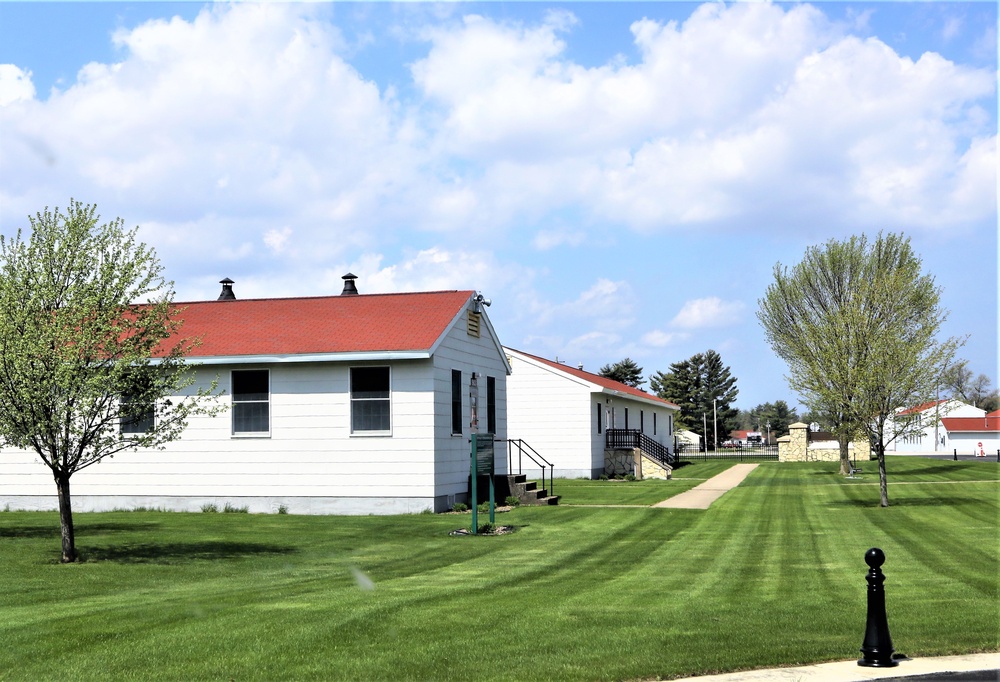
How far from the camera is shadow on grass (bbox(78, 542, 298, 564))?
14.7 metres

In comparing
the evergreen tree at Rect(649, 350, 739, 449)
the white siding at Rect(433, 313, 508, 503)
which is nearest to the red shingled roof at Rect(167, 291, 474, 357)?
the white siding at Rect(433, 313, 508, 503)

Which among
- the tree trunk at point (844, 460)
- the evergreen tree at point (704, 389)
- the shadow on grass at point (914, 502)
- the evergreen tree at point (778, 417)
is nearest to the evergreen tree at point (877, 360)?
the shadow on grass at point (914, 502)

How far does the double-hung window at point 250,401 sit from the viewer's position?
2272cm

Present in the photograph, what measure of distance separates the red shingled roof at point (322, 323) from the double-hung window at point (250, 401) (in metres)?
0.66

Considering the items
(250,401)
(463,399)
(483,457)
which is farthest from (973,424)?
(250,401)

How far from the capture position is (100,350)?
14656 mm

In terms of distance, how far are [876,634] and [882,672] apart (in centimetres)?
35

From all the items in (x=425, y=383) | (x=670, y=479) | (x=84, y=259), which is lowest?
(x=670, y=479)

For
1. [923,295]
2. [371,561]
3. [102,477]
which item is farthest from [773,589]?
[923,295]

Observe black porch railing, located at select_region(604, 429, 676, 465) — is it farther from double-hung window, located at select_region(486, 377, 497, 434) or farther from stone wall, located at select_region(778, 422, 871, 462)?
stone wall, located at select_region(778, 422, 871, 462)

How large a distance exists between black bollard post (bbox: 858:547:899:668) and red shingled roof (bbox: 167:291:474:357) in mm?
14088

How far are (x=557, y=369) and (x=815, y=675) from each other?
31.2 meters

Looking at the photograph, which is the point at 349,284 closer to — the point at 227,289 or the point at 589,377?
the point at 227,289

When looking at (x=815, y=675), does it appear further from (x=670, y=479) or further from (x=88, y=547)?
(x=670, y=479)
